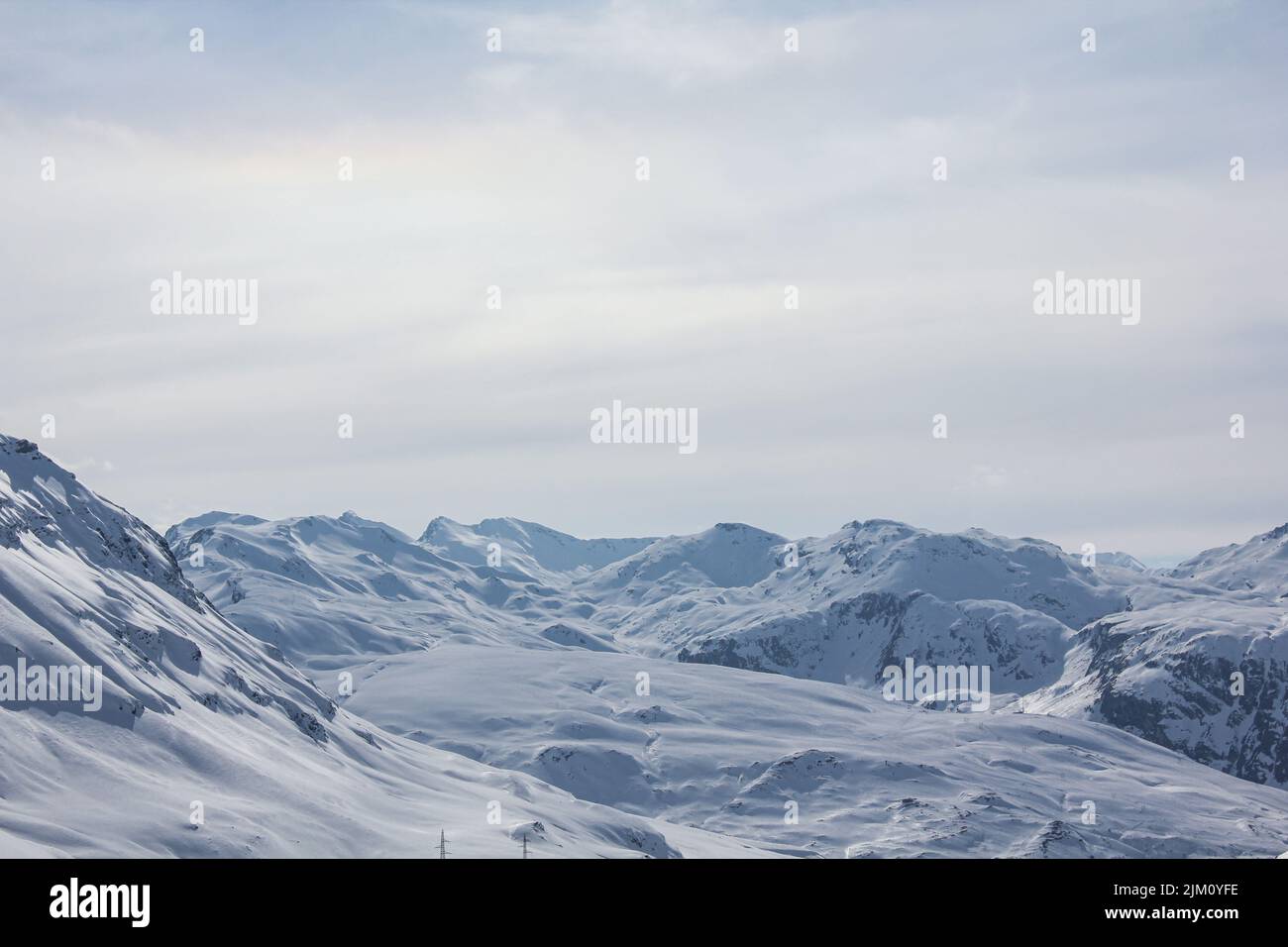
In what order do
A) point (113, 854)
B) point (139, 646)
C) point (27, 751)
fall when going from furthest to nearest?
1. point (139, 646)
2. point (27, 751)
3. point (113, 854)

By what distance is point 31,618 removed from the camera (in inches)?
7121

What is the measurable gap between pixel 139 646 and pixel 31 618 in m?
20.4
